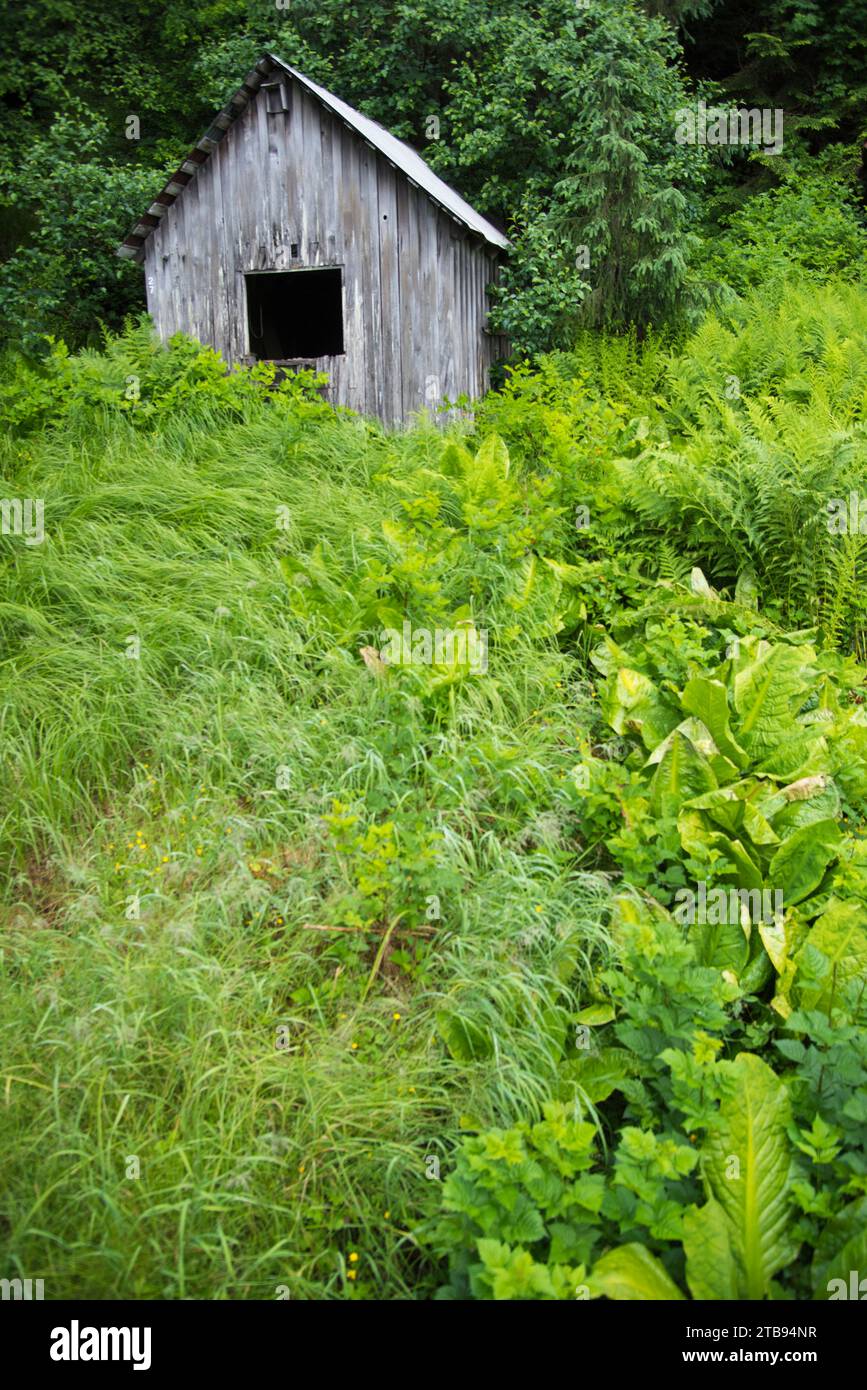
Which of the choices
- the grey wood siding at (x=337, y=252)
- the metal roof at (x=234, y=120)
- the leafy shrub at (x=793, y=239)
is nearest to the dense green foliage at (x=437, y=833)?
the grey wood siding at (x=337, y=252)

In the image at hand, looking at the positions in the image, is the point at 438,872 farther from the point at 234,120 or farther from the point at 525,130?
the point at 525,130

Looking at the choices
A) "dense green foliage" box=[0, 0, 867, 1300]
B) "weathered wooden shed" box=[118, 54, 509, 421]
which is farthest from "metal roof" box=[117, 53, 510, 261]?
"dense green foliage" box=[0, 0, 867, 1300]

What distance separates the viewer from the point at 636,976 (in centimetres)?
281

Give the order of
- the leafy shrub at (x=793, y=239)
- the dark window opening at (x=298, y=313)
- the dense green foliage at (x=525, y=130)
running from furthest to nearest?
1. the leafy shrub at (x=793, y=239)
2. the dark window opening at (x=298, y=313)
3. the dense green foliage at (x=525, y=130)

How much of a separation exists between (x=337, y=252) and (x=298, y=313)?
11.9 ft

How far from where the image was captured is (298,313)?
12273 mm

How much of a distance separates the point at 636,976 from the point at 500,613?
7.64 feet

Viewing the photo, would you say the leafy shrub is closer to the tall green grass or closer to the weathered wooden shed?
the weathered wooden shed

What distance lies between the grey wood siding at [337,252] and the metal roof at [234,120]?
8 centimetres

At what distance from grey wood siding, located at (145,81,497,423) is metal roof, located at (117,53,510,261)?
8 cm

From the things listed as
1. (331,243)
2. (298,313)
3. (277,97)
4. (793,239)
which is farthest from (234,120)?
(793,239)

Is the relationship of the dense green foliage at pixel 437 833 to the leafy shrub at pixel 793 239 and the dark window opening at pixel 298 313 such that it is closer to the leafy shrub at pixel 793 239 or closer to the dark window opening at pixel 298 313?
the dark window opening at pixel 298 313

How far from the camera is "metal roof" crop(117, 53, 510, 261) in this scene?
8375mm

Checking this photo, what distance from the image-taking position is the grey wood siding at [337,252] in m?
8.65
